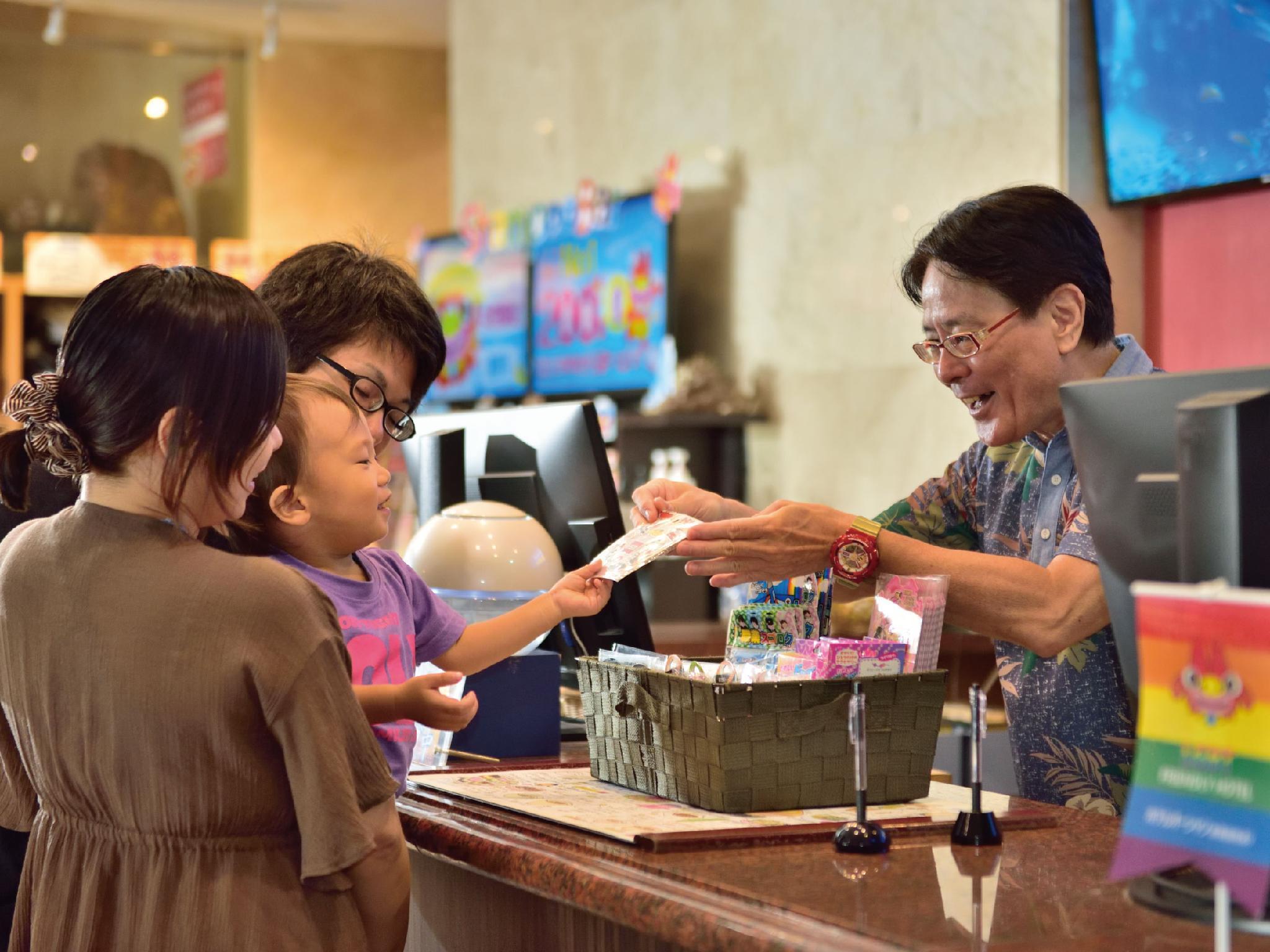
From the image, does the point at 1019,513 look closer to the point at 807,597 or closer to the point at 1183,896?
the point at 807,597

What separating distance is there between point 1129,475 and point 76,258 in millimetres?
9643

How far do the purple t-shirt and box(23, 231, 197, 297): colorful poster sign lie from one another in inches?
332

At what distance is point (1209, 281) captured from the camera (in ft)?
14.7

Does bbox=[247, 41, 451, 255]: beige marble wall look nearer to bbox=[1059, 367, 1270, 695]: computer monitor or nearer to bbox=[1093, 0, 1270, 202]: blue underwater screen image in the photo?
bbox=[1093, 0, 1270, 202]: blue underwater screen image

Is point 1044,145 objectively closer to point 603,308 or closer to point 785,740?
point 603,308

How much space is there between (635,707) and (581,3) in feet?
20.5

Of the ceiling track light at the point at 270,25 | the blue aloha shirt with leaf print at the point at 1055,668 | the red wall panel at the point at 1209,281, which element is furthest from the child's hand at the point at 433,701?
the ceiling track light at the point at 270,25

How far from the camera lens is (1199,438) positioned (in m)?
1.26

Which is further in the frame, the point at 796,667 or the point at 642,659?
Answer: the point at 642,659

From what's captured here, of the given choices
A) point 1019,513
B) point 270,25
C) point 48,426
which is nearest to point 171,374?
point 48,426

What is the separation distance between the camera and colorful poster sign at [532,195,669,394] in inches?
260

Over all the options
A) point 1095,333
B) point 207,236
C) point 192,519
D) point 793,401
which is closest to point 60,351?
point 192,519

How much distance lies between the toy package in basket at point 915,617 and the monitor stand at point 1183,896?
399 millimetres

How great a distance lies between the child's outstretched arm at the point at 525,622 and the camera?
1.99 m
